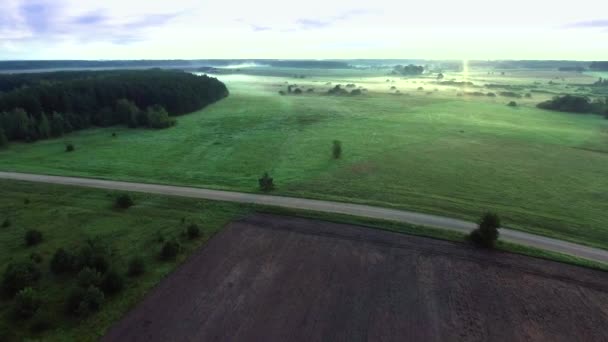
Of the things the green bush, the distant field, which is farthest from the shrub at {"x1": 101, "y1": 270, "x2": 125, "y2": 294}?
the distant field

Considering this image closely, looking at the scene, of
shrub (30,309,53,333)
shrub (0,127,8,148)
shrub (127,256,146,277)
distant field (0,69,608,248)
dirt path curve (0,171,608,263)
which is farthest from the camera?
shrub (0,127,8,148)

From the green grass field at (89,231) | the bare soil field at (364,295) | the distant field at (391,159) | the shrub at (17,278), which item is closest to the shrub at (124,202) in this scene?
the green grass field at (89,231)

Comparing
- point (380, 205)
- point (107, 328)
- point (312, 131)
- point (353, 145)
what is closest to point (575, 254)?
point (380, 205)

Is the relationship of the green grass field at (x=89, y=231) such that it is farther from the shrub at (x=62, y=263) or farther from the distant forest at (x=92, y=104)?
the distant forest at (x=92, y=104)

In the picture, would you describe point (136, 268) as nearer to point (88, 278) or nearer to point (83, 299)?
point (88, 278)

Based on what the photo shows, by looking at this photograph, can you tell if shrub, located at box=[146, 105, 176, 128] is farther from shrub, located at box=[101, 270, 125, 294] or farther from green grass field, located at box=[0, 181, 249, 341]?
shrub, located at box=[101, 270, 125, 294]

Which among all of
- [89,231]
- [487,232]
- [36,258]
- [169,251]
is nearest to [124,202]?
[89,231]
